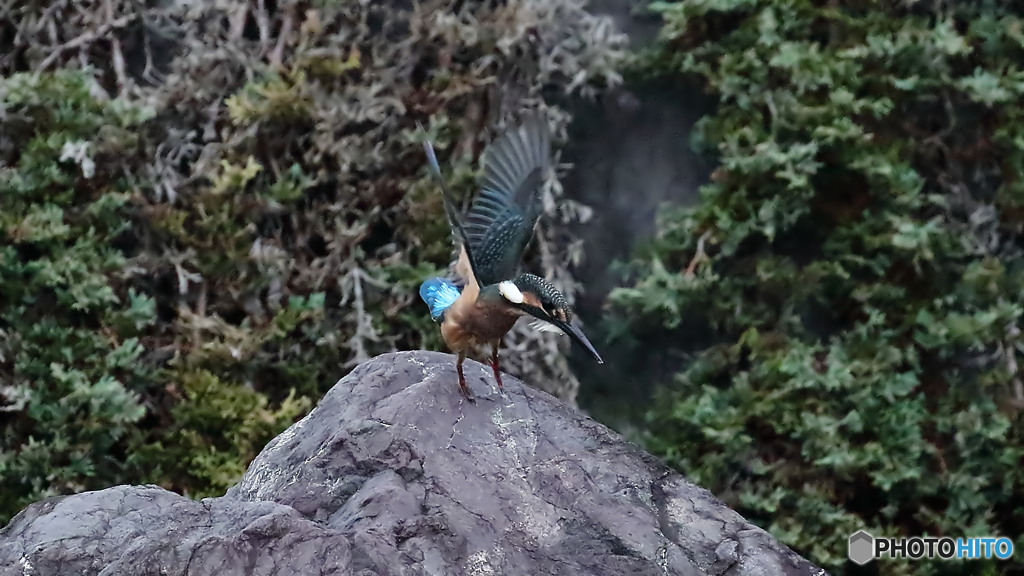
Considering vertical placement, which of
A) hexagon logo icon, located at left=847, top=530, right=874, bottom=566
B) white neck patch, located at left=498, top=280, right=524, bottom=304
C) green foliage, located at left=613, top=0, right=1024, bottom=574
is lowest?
hexagon logo icon, located at left=847, top=530, right=874, bottom=566

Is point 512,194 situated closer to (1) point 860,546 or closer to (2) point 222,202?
(2) point 222,202

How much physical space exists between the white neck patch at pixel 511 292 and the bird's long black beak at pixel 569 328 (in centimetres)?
2

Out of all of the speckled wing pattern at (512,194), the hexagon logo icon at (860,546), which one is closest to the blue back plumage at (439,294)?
the speckled wing pattern at (512,194)

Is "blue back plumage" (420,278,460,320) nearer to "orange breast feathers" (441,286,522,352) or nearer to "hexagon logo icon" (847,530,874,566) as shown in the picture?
"orange breast feathers" (441,286,522,352)

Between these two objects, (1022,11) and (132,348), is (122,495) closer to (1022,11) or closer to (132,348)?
(132,348)

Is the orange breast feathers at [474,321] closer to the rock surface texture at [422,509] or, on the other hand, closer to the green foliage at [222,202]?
the rock surface texture at [422,509]

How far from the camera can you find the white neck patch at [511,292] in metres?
1.44

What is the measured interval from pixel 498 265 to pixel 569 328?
35cm

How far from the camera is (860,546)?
269 cm

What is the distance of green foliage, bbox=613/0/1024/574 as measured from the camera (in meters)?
2.69

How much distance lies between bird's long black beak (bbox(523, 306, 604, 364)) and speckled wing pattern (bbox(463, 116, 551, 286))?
28 cm

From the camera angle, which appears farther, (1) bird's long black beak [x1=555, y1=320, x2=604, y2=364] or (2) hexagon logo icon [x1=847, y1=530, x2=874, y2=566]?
(2) hexagon logo icon [x1=847, y1=530, x2=874, y2=566]

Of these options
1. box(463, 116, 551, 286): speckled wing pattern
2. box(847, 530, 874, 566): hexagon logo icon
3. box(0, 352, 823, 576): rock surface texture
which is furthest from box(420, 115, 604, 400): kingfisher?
box(847, 530, 874, 566): hexagon logo icon

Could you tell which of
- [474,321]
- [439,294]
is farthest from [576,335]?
[439,294]
